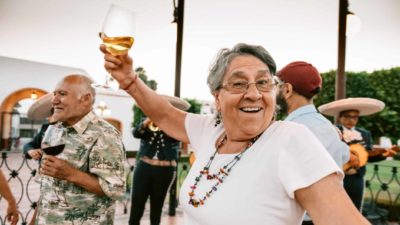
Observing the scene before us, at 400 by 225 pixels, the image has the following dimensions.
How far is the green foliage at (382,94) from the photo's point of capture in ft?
59.2

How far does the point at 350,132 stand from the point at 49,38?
11891 millimetres

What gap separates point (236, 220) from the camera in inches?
39.7

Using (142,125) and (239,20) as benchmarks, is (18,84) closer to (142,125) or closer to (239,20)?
(239,20)

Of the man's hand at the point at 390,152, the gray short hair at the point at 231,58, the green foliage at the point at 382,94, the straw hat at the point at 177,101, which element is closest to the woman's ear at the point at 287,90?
the gray short hair at the point at 231,58

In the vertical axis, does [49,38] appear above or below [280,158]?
above

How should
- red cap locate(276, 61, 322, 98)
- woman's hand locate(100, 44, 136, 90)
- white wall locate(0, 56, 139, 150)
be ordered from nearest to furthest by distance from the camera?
woman's hand locate(100, 44, 136, 90) < red cap locate(276, 61, 322, 98) < white wall locate(0, 56, 139, 150)

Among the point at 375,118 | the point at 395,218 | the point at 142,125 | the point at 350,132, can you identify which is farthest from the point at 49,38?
the point at 375,118

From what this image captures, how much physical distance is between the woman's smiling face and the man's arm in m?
1.16

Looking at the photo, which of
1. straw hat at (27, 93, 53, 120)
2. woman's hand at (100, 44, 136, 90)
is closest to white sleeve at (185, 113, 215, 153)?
woman's hand at (100, 44, 136, 90)

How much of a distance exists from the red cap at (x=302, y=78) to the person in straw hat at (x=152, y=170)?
2.27 m

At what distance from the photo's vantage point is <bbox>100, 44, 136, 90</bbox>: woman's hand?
4.49 ft

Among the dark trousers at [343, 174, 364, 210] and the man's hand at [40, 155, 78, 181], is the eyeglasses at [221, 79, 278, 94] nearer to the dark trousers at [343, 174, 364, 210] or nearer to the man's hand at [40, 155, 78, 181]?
the man's hand at [40, 155, 78, 181]

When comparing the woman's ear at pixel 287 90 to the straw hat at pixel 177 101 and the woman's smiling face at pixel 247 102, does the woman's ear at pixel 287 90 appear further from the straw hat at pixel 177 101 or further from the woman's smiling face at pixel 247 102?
the straw hat at pixel 177 101

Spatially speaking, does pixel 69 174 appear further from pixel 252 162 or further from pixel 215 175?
pixel 252 162
